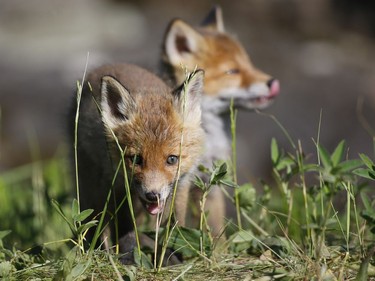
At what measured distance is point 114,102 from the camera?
474 cm

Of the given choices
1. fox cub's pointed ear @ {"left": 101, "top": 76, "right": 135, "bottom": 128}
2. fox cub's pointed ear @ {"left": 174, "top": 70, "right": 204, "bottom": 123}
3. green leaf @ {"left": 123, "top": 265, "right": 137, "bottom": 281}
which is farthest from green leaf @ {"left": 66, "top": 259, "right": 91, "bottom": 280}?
fox cub's pointed ear @ {"left": 174, "top": 70, "right": 204, "bottom": 123}

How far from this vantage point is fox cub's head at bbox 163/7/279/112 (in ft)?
23.5

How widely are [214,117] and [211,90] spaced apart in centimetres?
27

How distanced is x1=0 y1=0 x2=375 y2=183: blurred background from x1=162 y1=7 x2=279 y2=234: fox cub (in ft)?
7.33

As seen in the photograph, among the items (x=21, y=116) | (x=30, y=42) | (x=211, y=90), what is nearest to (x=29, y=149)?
(x=21, y=116)

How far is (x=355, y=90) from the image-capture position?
11.1 metres

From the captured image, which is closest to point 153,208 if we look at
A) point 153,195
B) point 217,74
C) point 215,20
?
point 153,195

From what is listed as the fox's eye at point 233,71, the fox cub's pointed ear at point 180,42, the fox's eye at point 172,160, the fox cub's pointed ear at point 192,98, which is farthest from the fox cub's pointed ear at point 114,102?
the fox's eye at point 233,71

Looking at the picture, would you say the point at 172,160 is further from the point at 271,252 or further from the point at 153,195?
the point at 271,252

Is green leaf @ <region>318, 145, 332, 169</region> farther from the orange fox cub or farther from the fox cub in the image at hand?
the fox cub

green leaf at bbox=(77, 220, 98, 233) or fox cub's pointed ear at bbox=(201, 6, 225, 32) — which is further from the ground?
fox cub's pointed ear at bbox=(201, 6, 225, 32)

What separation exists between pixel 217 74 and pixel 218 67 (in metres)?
0.07

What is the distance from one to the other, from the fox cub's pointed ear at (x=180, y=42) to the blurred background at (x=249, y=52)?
244 cm

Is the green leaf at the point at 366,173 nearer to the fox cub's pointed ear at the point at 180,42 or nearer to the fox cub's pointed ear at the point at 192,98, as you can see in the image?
the fox cub's pointed ear at the point at 192,98
